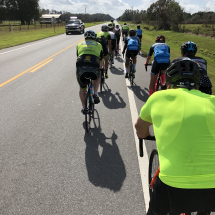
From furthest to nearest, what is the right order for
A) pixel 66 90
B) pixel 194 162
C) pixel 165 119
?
pixel 66 90
pixel 165 119
pixel 194 162

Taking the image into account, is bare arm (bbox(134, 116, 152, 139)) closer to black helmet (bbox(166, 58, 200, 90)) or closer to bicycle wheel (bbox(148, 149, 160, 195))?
black helmet (bbox(166, 58, 200, 90))

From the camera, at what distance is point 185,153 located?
1476 mm

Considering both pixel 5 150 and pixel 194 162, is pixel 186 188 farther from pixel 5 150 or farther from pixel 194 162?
pixel 5 150

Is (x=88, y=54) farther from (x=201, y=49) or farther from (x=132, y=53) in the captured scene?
(x=201, y=49)

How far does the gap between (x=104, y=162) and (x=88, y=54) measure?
90.6 inches

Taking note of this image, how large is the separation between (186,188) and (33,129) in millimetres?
3920

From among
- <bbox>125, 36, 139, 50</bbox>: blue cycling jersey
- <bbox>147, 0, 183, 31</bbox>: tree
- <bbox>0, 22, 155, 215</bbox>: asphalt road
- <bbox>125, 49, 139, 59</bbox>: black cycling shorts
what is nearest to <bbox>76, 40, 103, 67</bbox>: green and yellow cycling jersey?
<bbox>0, 22, 155, 215</bbox>: asphalt road

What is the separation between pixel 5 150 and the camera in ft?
12.9

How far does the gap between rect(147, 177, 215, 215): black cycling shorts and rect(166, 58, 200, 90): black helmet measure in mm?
825

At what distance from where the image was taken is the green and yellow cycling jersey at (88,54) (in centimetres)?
439

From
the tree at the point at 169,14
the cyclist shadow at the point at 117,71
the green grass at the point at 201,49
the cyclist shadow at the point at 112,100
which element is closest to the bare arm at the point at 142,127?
the cyclist shadow at the point at 112,100

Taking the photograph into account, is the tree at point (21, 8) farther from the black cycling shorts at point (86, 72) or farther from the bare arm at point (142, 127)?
the bare arm at point (142, 127)

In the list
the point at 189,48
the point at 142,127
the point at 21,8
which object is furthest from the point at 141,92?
the point at 21,8

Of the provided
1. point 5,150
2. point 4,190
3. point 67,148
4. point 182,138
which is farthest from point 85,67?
point 182,138
